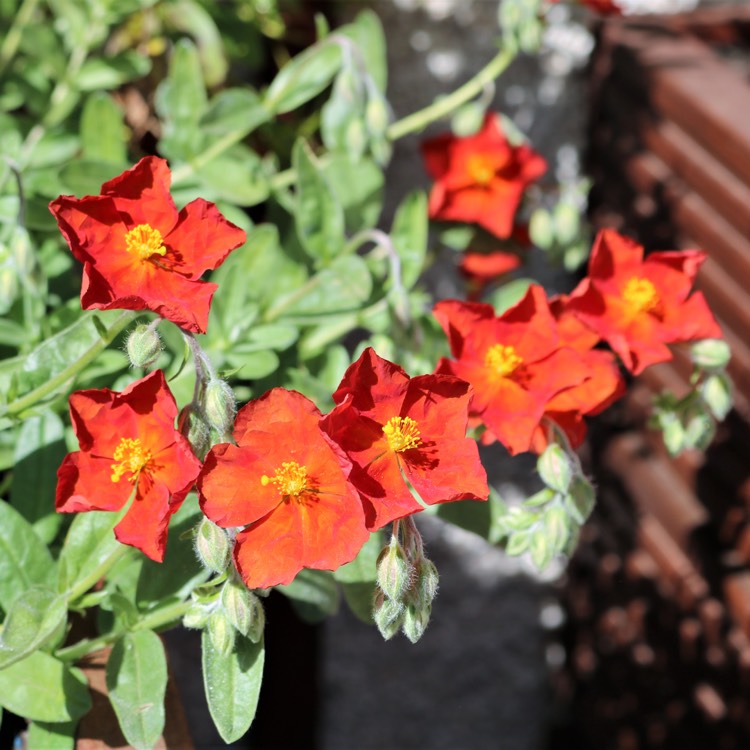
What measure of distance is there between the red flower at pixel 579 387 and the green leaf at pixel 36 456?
463 millimetres

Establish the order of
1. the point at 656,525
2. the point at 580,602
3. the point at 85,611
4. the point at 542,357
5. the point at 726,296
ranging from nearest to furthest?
the point at 542,357 → the point at 85,611 → the point at 726,296 → the point at 656,525 → the point at 580,602

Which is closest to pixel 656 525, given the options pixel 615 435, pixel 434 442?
pixel 615 435

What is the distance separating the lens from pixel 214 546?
0.73 m

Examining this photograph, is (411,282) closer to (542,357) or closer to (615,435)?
(542,357)

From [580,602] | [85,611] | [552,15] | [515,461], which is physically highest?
[552,15]

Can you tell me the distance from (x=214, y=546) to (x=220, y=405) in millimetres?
103

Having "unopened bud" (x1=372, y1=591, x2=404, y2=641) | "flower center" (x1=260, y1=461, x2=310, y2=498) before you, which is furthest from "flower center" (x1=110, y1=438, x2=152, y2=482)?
"unopened bud" (x1=372, y1=591, x2=404, y2=641)

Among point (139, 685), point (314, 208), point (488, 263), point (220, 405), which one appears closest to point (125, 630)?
point (139, 685)

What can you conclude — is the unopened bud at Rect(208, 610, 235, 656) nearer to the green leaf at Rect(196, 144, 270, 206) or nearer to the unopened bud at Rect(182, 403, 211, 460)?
the unopened bud at Rect(182, 403, 211, 460)

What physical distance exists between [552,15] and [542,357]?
3.24 ft

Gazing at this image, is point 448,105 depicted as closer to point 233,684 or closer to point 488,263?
point 488,263

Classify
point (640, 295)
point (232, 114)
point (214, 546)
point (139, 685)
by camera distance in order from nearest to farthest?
point (214, 546) → point (139, 685) → point (640, 295) → point (232, 114)

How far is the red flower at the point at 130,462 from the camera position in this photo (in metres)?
0.74

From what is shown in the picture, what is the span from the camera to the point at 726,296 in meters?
1.41
